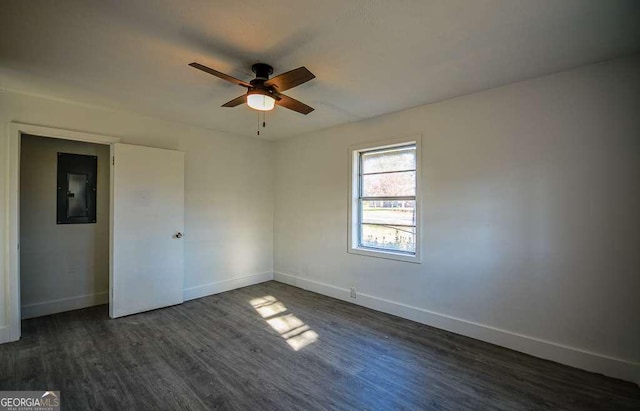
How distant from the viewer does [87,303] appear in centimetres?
386

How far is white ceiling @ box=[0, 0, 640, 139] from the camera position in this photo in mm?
1735

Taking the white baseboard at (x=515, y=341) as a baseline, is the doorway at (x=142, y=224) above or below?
above

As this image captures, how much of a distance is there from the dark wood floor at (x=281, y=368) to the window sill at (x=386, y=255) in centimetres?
76

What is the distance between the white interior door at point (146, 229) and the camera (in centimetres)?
348

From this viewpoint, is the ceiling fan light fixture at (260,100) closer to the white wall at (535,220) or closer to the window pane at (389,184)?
the white wall at (535,220)

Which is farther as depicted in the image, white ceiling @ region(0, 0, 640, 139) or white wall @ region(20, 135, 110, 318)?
white wall @ region(20, 135, 110, 318)

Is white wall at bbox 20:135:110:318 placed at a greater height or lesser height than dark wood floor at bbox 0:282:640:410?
greater

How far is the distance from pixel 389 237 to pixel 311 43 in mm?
A: 2615

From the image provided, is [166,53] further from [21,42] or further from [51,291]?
[51,291]

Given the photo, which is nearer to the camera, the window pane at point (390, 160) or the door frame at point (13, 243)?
the door frame at point (13, 243)

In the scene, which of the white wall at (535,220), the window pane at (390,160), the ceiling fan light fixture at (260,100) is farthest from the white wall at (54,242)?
the white wall at (535,220)

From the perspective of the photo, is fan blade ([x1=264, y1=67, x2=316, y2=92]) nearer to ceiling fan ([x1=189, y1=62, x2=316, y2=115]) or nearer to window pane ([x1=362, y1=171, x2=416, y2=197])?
ceiling fan ([x1=189, y1=62, x2=316, y2=115])

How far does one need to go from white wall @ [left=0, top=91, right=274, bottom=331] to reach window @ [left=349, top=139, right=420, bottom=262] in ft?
6.27

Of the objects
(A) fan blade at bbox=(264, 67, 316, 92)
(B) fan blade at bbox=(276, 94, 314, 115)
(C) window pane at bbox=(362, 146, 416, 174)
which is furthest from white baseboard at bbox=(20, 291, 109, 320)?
(C) window pane at bbox=(362, 146, 416, 174)
